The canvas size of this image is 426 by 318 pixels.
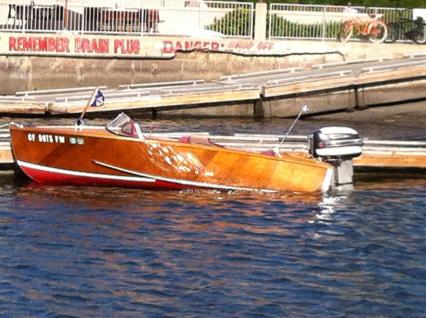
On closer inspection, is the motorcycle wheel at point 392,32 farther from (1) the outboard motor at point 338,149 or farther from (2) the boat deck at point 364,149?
(1) the outboard motor at point 338,149

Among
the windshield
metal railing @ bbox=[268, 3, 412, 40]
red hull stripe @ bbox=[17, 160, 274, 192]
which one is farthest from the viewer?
metal railing @ bbox=[268, 3, 412, 40]

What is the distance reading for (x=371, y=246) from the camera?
22.5 m

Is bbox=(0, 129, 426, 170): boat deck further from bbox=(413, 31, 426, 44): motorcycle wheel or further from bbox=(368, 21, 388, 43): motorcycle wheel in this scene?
bbox=(413, 31, 426, 44): motorcycle wheel

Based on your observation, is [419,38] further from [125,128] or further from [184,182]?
[125,128]

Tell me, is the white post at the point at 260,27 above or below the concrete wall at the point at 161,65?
above

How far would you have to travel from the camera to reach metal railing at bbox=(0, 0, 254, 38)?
140ft

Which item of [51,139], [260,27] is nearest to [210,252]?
[51,139]

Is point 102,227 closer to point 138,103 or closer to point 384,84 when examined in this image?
point 138,103

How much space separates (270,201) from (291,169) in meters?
0.84

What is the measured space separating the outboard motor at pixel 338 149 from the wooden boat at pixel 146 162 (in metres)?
0.22

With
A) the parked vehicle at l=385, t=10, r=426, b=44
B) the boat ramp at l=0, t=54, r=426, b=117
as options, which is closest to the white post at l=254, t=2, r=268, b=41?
the boat ramp at l=0, t=54, r=426, b=117

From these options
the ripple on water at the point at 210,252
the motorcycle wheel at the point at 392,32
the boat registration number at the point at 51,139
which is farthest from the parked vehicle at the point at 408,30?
the boat registration number at the point at 51,139

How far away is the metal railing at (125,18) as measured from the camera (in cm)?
4272

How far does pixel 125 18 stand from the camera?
142 feet
